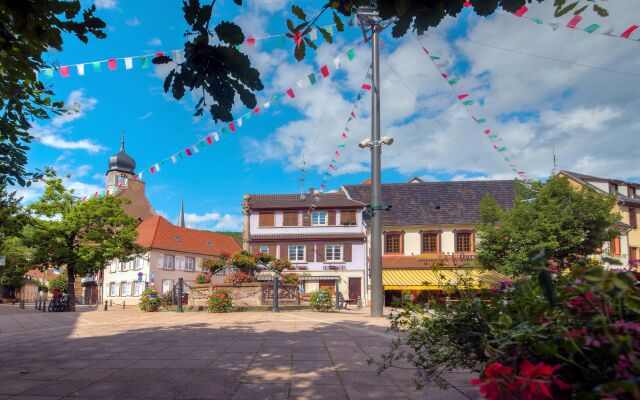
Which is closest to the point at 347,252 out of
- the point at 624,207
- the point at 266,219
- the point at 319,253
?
the point at 319,253

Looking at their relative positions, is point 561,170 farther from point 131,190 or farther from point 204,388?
point 131,190

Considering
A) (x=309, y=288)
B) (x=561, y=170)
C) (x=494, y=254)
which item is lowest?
(x=309, y=288)

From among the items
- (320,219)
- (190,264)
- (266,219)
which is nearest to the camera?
(320,219)

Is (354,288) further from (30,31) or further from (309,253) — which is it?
(30,31)

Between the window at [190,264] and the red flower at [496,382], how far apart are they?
167 ft

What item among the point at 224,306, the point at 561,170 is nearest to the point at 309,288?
the point at 224,306

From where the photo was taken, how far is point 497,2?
2.82 metres

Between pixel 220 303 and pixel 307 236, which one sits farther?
pixel 307 236

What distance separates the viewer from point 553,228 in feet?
76.3

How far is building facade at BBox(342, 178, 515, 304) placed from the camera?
3177cm

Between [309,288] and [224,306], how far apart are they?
58.1 ft

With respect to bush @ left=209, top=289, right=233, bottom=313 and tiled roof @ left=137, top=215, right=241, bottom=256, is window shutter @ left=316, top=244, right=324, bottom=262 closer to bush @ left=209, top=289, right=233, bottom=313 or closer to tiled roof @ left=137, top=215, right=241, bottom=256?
tiled roof @ left=137, top=215, right=241, bottom=256

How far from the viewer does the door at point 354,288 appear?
34375 mm

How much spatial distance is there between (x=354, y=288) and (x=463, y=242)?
8974 millimetres
